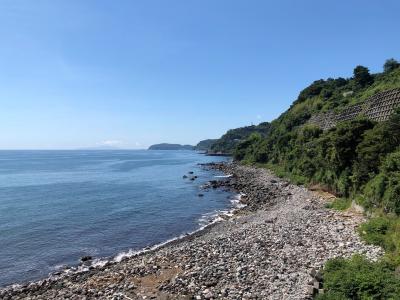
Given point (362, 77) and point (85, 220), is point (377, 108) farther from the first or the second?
Answer: point (85, 220)

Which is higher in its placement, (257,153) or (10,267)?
(257,153)

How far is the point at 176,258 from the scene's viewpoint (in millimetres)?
25578

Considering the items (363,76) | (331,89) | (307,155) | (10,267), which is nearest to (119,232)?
(10,267)

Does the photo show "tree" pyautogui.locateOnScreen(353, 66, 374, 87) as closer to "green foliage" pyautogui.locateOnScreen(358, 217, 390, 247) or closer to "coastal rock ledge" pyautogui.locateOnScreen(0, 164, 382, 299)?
"coastal rock ledge" pyautogui.locateOnScreen(0, 164, 382, 299)

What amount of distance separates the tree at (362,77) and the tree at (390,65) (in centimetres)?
379

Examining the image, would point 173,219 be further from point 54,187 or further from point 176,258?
point 54,187

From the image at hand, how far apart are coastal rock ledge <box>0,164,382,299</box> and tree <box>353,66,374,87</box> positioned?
61.4 m

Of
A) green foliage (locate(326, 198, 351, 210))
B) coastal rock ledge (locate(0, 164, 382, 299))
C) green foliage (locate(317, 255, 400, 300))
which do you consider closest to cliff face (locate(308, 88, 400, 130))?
green foliage (locate(326, 198, 351, 210))

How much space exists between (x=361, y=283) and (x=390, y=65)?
82854 mm

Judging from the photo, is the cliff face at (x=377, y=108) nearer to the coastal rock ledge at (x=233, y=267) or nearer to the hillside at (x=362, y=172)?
the hillside at (x=362, y=172)

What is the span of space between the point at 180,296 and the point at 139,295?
2.58 meters

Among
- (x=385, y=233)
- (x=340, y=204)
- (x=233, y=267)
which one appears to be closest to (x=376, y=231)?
(x=385, y=233)

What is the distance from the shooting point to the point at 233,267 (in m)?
21.6

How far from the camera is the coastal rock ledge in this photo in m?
18.6
